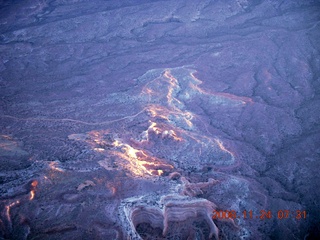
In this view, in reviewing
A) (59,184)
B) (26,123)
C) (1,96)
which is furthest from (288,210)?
(1,96)

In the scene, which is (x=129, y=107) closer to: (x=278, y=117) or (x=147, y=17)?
(x=278, y=117)
